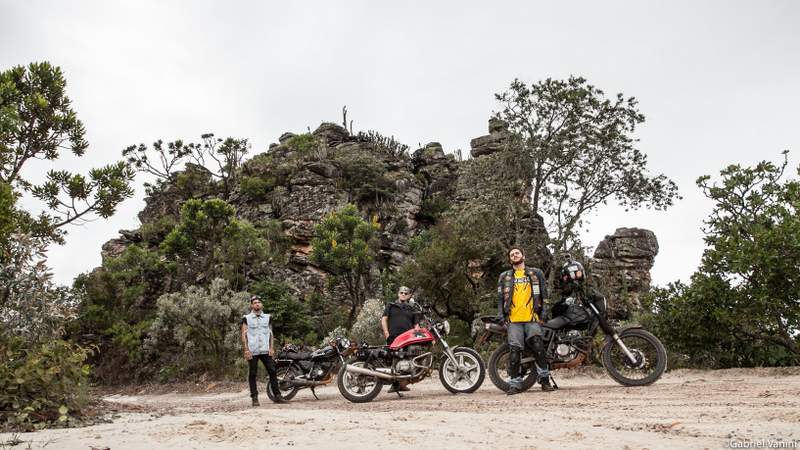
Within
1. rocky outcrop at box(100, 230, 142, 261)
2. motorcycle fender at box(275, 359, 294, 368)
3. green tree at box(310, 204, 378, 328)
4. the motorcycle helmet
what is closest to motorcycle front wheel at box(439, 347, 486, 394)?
the motorcycle helmet

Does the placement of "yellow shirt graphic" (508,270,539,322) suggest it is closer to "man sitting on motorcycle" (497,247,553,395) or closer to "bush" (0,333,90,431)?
"man sitting on motorcycle" (497,247,553,395)

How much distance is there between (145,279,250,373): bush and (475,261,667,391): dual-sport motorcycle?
9533 mm

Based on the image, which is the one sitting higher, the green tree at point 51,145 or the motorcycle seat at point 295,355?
the green tree at point 51,145

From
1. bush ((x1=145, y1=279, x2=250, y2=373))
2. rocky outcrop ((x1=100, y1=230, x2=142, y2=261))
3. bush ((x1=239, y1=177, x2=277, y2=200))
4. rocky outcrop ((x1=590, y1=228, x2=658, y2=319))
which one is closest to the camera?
bush ((x1=145, y1=279, x2=250, y2=373))

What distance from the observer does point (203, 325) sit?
16.1 m

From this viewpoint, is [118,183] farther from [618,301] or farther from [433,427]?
[618,301]

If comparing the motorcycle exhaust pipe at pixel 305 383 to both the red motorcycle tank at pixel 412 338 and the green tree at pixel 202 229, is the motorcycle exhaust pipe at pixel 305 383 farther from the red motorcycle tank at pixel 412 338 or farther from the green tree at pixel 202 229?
the green tree at pixel 202 229

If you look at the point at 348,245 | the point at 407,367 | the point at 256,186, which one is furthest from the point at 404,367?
the point at 256,186

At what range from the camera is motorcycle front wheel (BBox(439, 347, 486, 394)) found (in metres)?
8.39

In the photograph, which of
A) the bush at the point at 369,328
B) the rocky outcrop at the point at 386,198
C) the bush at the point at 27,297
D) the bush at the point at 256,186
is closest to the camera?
the bush at the point at 27,297

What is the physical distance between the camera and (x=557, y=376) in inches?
415

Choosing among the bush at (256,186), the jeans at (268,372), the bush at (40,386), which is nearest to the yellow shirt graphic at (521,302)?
the jeans at (268,372)

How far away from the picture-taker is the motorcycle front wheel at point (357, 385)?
8359 mm

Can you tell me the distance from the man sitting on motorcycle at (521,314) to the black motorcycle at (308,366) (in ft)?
8.72
